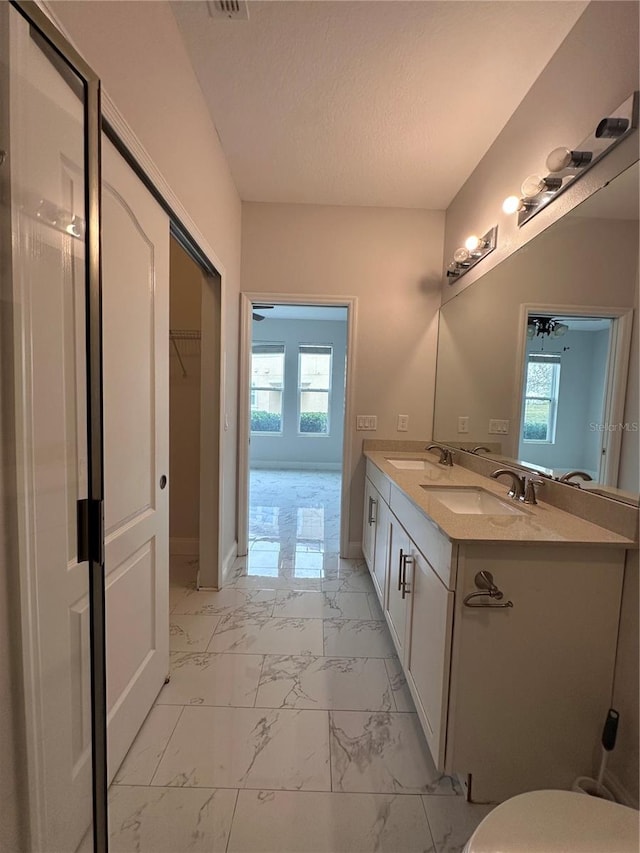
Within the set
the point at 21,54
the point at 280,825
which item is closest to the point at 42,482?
the point at 21,54

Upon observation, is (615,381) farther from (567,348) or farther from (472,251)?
(472,251)

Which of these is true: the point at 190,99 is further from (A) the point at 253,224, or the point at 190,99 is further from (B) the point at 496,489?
(B) the point at 496,489

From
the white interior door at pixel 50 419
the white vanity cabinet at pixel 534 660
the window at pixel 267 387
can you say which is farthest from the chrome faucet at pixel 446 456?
the window at pixel 267 387

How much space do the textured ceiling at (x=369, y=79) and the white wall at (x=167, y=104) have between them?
0.13 metres

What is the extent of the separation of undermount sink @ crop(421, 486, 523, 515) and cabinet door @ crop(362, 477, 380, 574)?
57 centimetres

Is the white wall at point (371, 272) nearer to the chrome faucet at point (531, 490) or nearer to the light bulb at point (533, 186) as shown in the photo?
the light bulb at point (533, 186)

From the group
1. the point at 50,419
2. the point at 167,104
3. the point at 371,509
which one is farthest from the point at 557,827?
the point at 167,104

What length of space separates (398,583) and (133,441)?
4.43 ft

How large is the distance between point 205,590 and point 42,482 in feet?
6.43

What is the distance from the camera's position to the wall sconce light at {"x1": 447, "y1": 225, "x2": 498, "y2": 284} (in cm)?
212

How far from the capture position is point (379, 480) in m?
2.39

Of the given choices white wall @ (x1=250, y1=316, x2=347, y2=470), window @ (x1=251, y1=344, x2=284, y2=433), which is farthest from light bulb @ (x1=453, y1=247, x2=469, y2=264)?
window @ (x1=251, y1=344, x2=284, y2=433)

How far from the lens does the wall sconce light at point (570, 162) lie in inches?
45.8

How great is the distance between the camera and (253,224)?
9.25 feet
